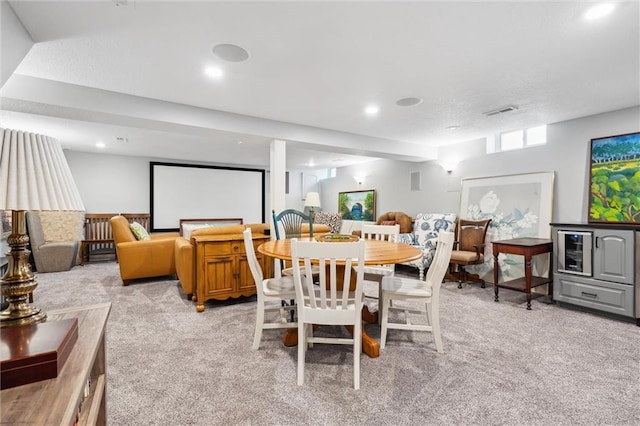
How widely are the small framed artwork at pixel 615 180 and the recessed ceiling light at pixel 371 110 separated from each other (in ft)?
8.62

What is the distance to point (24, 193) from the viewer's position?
892 mm

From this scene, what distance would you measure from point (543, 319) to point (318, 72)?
128 inches

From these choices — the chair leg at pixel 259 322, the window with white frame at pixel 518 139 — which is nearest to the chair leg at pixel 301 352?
the chair leg at pixel 259 322

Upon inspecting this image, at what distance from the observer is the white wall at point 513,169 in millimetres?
3676

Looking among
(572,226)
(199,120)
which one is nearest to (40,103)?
(199,120)

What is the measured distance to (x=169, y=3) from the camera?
1.74 meters

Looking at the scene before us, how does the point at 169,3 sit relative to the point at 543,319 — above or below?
above

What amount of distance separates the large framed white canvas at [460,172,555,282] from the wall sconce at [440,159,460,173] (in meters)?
0.34

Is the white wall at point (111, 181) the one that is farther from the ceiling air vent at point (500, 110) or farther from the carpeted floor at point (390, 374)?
the ceiling air vent at point (500, 110)

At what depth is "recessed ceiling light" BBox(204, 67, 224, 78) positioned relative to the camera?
253 centimetres

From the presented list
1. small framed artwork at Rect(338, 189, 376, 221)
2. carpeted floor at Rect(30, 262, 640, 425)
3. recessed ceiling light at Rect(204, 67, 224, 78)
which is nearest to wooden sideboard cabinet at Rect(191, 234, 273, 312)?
carpeted floor at Rect(30, 262, 640, 425)

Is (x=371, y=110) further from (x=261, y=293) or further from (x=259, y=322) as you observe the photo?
(x=259, y=322)

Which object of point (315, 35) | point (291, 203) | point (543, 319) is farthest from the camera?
point (291, 203)

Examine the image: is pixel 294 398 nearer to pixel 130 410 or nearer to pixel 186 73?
pixel 130 410
